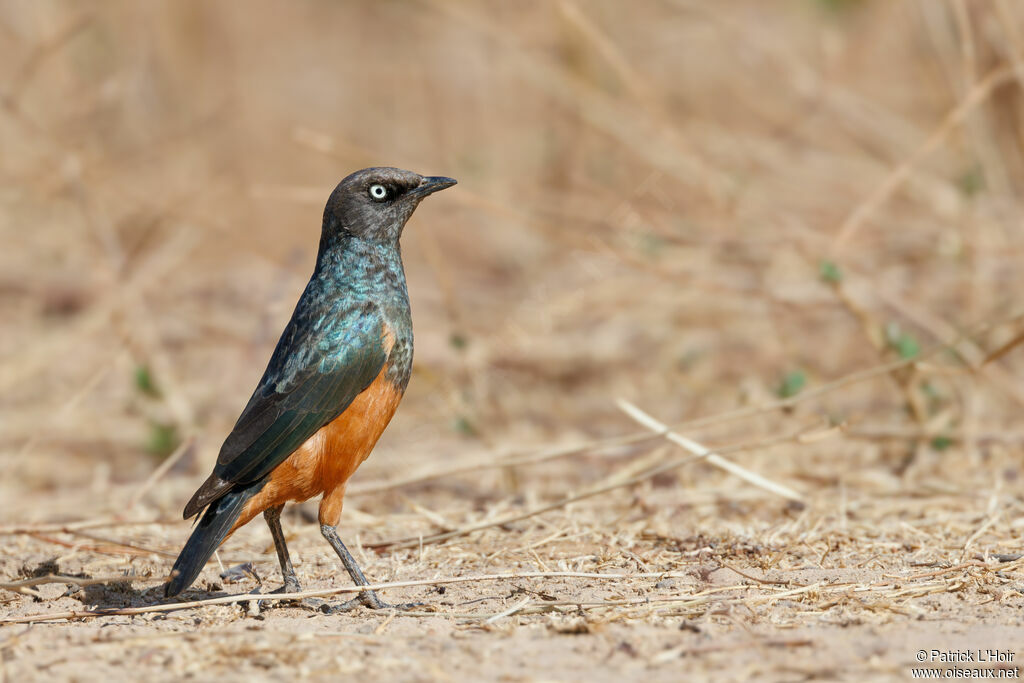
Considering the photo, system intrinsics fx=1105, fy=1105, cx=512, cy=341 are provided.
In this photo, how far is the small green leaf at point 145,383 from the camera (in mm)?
6613

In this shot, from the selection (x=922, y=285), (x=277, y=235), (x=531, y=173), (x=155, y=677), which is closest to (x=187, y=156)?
(x=277, y=235)

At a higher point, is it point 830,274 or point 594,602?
point 830,274

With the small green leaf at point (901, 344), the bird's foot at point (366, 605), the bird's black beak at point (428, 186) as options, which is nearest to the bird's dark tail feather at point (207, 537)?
the bird's foot at point (366, 605)

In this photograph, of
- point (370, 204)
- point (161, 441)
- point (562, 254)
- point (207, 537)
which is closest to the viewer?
point (207, 537)

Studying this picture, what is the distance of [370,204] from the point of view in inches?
176

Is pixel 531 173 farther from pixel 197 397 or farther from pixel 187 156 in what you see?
pixel 197 397

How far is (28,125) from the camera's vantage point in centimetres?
680

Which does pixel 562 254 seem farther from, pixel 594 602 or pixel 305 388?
pixel 594 602

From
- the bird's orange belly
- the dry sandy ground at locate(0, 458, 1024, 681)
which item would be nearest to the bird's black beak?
the bird's orange belly

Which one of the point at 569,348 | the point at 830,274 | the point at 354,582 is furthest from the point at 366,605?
the point at 569,348

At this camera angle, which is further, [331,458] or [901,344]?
[901,344]

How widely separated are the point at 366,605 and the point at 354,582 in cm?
21

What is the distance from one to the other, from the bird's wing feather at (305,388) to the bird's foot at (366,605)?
541 mm

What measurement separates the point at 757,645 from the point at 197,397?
577cm
